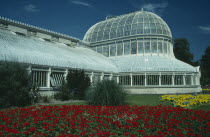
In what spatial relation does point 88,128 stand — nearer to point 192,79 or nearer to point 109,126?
point 109,126

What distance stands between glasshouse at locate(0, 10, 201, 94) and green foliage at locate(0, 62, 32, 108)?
2.57 meters

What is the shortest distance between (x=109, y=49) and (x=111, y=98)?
76.1ft

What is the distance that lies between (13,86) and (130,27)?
25.0 metres

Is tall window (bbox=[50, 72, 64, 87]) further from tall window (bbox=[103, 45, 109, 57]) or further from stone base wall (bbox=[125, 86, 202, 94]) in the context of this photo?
tall window (bbox=[103, 45, 109, 57])

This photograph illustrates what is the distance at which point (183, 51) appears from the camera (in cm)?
5691

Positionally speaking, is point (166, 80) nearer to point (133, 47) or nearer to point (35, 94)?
point (133, 47)

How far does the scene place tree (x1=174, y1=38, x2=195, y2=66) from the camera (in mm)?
55906

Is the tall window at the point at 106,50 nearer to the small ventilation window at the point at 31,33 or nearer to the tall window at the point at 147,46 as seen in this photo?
the tall window at the point at 147,46

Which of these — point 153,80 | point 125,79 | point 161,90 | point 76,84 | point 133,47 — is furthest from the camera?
point 133,47

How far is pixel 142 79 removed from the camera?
27.8 meters

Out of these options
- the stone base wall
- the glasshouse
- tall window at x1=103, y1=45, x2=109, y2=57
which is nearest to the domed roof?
the glasshouse

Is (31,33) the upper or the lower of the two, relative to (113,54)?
upper

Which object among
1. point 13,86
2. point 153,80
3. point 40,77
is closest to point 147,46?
point 153,80

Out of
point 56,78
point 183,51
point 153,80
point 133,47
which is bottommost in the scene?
point 153,80
